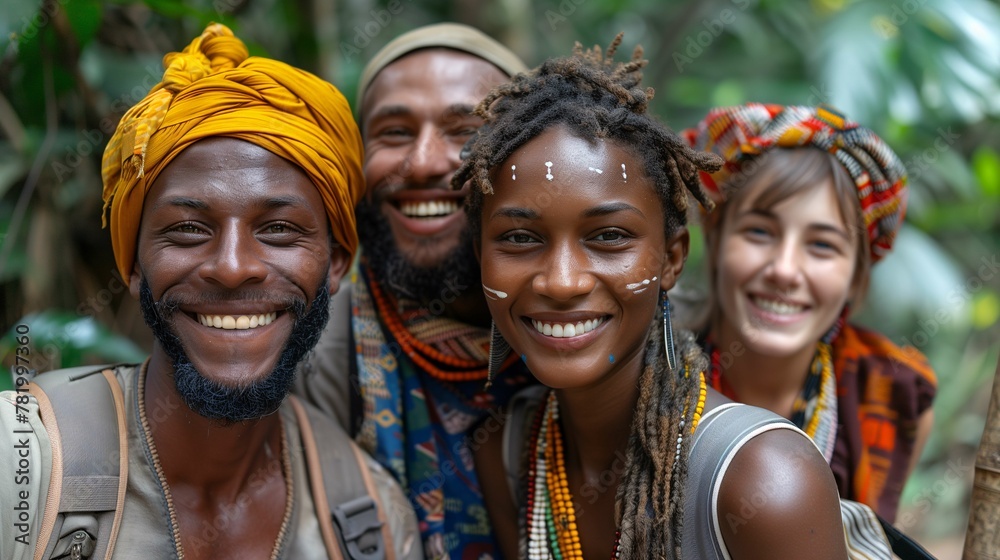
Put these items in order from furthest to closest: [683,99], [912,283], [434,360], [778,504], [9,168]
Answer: [683,99] < [912,283] < [9,168] < [434,360] < [778,504]

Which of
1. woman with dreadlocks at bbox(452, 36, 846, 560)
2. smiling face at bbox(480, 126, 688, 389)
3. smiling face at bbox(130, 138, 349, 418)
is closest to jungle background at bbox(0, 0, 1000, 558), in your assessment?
smiling face at bbox(130, 138, 349, 418)

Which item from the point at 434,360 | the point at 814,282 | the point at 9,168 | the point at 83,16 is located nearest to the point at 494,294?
the point at 434,360

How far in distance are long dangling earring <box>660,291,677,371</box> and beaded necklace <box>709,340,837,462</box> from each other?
76cm

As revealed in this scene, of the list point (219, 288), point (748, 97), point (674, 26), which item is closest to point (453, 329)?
point (219, 288)

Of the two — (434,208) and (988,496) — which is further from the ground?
(434,208)

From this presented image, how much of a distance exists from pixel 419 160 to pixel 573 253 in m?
0.94

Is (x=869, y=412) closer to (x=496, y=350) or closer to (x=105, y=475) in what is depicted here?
(x=496, y=350)

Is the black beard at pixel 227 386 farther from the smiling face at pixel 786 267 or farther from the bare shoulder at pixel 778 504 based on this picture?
the smiling face at pixel 786 267

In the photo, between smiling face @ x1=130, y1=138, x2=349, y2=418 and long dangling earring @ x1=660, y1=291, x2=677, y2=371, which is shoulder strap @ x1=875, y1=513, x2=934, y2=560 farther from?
smiling face @ x1=130, y1=138, x2=349, y2=418

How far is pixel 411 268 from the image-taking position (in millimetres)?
2998

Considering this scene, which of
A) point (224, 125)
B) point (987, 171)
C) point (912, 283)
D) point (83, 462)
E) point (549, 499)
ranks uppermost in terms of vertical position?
point (224, 125)

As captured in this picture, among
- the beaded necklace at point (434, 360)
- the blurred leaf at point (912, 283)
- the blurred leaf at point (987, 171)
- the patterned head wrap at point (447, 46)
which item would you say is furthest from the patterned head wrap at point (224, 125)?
the blurred leaf at point (987, 171)

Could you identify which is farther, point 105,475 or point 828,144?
point 828,144

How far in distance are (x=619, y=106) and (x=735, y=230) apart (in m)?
0.95
